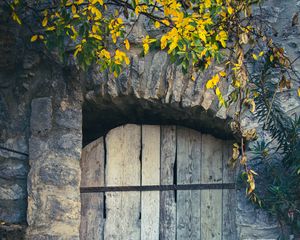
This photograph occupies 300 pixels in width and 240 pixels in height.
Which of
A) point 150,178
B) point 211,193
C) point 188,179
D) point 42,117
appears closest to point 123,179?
point 150,178

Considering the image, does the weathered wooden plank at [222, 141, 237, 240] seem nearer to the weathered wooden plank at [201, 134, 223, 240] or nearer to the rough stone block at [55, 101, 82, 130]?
the weathered wooden plank at [201, 134, 223, 240]

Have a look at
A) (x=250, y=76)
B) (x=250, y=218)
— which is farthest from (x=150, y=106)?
(x=250, y=218)

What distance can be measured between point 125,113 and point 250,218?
1087 mm

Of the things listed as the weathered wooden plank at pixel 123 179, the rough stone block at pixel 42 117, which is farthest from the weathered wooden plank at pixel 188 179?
the rough stone block at pixel 42 117

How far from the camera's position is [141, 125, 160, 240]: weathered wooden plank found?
15.4 ft

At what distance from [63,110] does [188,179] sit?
37.0 inches

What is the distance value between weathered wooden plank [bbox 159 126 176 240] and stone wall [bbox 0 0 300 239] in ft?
0.56

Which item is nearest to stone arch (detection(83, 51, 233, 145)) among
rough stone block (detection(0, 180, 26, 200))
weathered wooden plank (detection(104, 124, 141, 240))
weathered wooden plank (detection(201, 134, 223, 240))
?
weathered wooden plank (detection(201, 134, 223, 240))

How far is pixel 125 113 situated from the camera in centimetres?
468

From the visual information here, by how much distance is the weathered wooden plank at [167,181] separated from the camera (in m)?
4.67

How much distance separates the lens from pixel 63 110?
4473 mm

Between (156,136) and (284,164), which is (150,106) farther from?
(284,164)

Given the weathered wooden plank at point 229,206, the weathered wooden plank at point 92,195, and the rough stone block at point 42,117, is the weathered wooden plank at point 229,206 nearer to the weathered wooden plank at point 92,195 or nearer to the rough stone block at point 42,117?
the weathered wooden plank at point 92,195

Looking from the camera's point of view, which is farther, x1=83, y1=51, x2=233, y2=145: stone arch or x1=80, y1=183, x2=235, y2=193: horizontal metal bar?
x1=80, y1=183, x2=235, y2=193: horizontal metal bar
